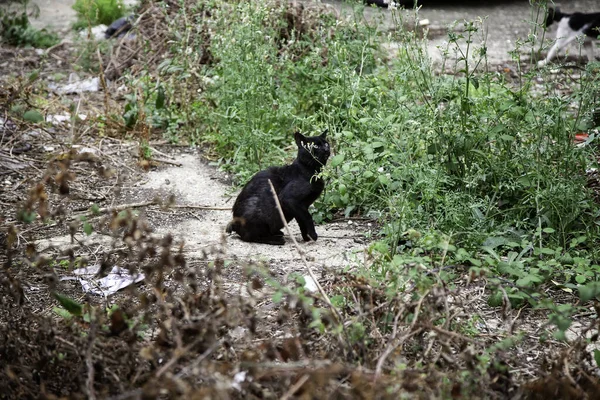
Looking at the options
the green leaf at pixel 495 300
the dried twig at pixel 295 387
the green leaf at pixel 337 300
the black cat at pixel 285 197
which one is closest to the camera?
the dried twig at pixel 295 387

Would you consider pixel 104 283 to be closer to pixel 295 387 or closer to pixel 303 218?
pixel 303 218

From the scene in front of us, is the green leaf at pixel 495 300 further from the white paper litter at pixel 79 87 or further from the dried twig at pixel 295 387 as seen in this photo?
the white paper litter at pixel 79 87

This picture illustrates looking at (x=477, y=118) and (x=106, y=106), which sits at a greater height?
(x=477, y=118)

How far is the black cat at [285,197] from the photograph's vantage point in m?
4.95

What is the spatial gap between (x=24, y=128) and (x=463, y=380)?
492cm

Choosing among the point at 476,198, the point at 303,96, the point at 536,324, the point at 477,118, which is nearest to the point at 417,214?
the point at 476,198

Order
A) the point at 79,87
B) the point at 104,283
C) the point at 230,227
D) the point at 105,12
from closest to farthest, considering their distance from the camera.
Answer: the point at 104,283, the point at 230,227, the point at 79,87, the point at 105,12

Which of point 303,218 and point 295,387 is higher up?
point 295,387

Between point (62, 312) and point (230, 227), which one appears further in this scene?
point (230, 227)

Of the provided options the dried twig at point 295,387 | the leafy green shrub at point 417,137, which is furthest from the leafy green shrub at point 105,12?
the dried twig at point 295,387

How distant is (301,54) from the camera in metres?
7.36

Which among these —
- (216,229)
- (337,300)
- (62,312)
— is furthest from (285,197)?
(62,312)

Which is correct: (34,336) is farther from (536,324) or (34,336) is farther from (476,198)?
(476,198)

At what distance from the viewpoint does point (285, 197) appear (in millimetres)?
4980
